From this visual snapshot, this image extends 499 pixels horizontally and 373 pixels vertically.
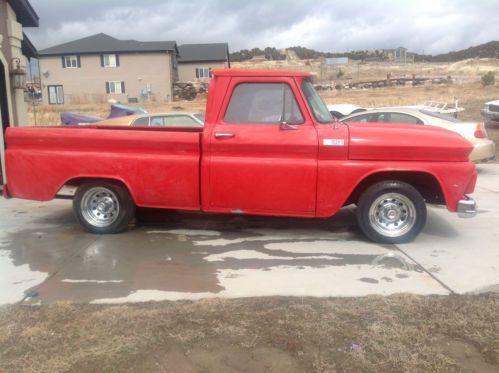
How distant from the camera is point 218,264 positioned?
545 centimetres

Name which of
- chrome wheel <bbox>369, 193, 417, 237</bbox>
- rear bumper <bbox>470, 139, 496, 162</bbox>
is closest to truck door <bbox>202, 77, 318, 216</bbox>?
chrome wheel <bbox>369, 193, 417, 237</bbox>

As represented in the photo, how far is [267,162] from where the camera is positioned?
5.93 metres

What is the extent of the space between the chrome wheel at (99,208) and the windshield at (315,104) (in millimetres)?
2715

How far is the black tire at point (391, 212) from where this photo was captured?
5.93m

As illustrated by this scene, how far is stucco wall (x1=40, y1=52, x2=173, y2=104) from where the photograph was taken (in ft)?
Answer: 184

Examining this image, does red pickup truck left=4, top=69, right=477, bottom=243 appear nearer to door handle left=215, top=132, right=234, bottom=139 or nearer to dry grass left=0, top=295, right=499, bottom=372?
door handle left=215, top=132, right=234, bottom=139

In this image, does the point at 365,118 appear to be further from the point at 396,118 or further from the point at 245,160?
the point at 245,160

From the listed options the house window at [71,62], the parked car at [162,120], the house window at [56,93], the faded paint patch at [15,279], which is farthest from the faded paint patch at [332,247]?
the house window at [71,62]

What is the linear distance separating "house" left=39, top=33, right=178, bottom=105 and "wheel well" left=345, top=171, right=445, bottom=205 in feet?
169

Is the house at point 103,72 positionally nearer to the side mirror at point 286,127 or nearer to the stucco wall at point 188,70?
the stucco wall at point 188,70

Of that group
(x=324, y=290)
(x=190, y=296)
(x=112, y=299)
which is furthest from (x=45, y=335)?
(x=324, y=290)

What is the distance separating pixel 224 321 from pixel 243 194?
2.21 metres

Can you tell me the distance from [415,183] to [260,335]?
3.32m

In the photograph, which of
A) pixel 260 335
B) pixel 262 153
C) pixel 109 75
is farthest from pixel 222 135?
pixel 109 75
